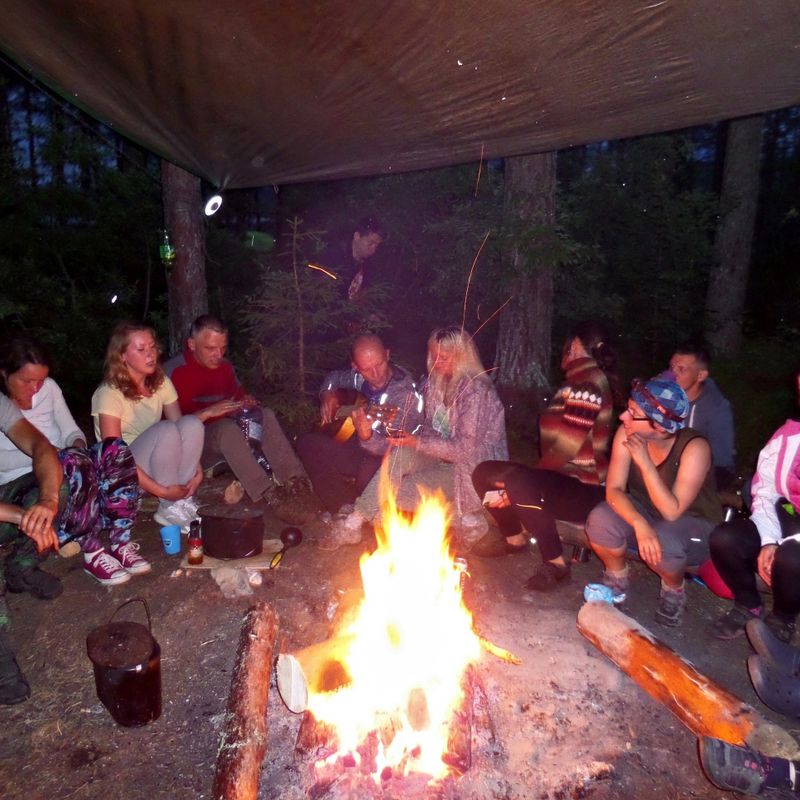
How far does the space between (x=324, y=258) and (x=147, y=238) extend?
16.3 ft

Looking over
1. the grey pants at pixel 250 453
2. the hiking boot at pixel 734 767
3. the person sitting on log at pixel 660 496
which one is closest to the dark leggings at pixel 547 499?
the person sitting on log at pixel 660 496

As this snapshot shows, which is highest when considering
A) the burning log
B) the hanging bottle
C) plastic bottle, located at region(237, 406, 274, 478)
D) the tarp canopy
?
the tarp canopy

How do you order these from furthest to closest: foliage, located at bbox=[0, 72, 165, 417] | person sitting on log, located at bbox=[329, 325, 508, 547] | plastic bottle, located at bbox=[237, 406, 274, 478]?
foliage, located at bbox=[0, 72, 165, 417]
plastic bottle, located at bbox=[237, 406, 274, 478]
person sitting on log, located at bbox=[329, 325, 508, 547]

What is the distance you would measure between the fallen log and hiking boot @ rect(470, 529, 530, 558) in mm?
1093

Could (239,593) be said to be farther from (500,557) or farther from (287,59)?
(287,59)

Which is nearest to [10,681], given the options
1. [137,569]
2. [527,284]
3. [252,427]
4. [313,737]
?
[137,569]

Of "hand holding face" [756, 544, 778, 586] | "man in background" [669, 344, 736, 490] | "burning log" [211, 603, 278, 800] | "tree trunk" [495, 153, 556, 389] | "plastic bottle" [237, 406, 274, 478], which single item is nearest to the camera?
"burning log" [211, 603, 278, 800]

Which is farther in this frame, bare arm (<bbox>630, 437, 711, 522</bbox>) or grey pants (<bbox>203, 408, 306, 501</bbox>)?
grey pants (<bbox>203, 408, 306, 501</bbox>)

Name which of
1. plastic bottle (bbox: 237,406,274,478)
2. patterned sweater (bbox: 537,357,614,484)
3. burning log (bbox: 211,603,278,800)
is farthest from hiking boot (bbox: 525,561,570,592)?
plastic bottle (bbox: 237,406,274,478)

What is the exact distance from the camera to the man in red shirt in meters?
4.94

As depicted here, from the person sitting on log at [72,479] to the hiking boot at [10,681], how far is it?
2.81 feet

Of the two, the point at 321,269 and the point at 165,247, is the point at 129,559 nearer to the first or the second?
the point at 165,247

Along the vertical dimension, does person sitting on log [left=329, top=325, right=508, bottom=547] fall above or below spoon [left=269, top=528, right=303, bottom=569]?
above

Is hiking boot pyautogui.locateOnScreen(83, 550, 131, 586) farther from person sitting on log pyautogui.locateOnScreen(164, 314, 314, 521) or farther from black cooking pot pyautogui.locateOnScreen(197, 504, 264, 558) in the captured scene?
person sitting on log pyautogui.locateOnScreen(164, 314, 314, 521)
